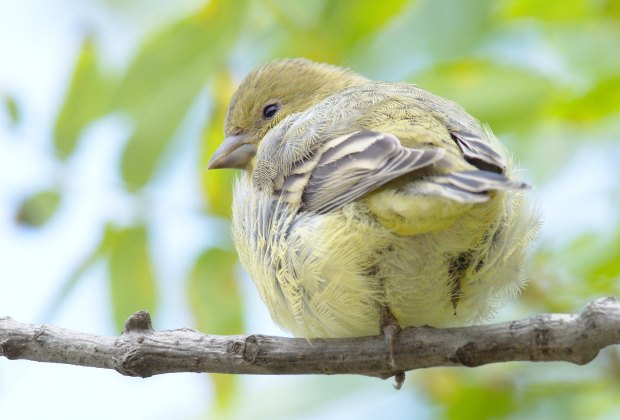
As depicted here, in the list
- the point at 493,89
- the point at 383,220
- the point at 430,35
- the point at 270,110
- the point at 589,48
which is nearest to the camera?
the point at 383,220

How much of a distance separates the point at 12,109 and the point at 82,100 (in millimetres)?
351

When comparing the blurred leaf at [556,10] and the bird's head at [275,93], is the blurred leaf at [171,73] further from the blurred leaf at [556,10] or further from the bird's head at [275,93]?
the blurred leaf at [556,10]

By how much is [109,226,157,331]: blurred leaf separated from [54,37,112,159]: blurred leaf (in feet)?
1.85

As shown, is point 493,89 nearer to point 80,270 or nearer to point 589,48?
point 589,48

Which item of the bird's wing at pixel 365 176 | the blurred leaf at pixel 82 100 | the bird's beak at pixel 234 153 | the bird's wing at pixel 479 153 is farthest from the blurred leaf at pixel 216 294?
the bird's wing at pixel 479 153

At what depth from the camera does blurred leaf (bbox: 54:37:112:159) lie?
4.89 m

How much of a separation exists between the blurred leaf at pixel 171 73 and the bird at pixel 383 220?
0.50 metres

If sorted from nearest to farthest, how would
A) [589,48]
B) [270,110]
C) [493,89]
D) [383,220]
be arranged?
[383,220]
[589,48]
[493,89]
[270,110]

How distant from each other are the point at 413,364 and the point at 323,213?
28.2 inches

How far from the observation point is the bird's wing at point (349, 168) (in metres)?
3.60

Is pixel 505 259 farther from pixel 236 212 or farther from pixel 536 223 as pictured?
pixel 236 212

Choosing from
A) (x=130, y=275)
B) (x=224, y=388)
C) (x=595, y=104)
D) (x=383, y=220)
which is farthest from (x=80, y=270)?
(x=595, y=104)

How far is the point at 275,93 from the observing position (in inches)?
224

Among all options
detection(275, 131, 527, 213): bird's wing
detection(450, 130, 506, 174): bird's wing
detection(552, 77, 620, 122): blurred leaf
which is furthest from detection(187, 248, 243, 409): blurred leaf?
detection(552, 77, 620, 122): blurred leaf
